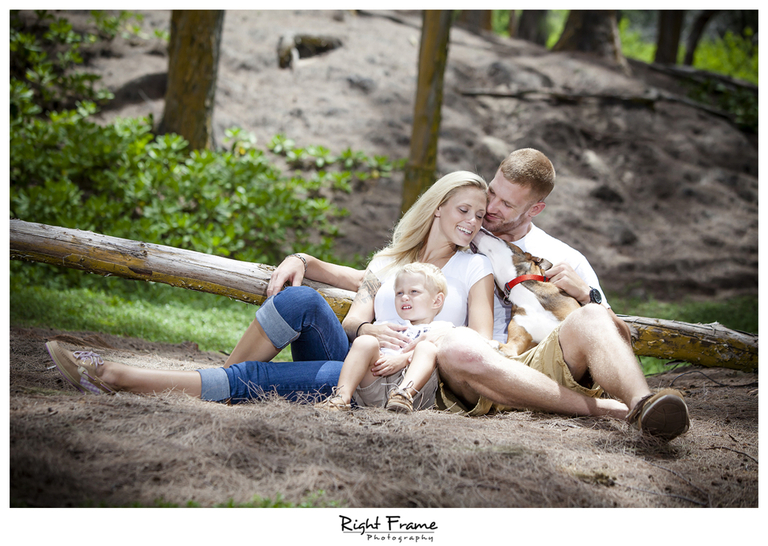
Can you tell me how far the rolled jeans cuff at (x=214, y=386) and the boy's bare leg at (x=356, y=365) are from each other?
0.53 meters

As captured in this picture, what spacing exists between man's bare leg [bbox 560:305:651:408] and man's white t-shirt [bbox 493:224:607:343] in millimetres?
521

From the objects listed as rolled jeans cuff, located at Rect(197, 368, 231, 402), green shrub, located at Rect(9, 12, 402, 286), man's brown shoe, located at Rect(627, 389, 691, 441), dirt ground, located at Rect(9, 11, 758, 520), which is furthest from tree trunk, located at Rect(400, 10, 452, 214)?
man's brown shoe, located at Rect(627, 389, 691, 441)

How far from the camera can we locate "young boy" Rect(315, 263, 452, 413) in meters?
2.61

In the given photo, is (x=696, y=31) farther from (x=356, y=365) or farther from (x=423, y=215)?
(x=356, y=365)

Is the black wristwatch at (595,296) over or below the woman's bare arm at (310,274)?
over

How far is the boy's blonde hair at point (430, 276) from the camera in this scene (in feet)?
9.61

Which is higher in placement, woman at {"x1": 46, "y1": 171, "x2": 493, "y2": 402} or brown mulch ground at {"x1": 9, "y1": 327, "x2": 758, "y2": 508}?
woman at {"x1": 46, "y1": 171, "x2": 493, "y2": 402}

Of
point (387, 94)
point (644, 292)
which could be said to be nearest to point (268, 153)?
point (387, 94)

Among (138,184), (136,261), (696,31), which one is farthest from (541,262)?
(696,31)

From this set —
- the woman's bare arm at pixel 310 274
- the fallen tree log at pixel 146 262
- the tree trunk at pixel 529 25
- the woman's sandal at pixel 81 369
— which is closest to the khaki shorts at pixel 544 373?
the woman's bare arm at pixel 310 274

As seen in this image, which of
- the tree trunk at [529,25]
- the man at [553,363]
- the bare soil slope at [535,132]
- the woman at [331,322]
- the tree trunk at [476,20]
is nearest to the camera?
the man at [553,363]

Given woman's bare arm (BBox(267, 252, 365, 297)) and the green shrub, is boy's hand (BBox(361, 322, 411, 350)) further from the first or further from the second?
the green shrub

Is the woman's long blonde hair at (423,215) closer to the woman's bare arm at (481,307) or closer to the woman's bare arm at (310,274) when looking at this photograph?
the woman's bare arm at (310,274)
